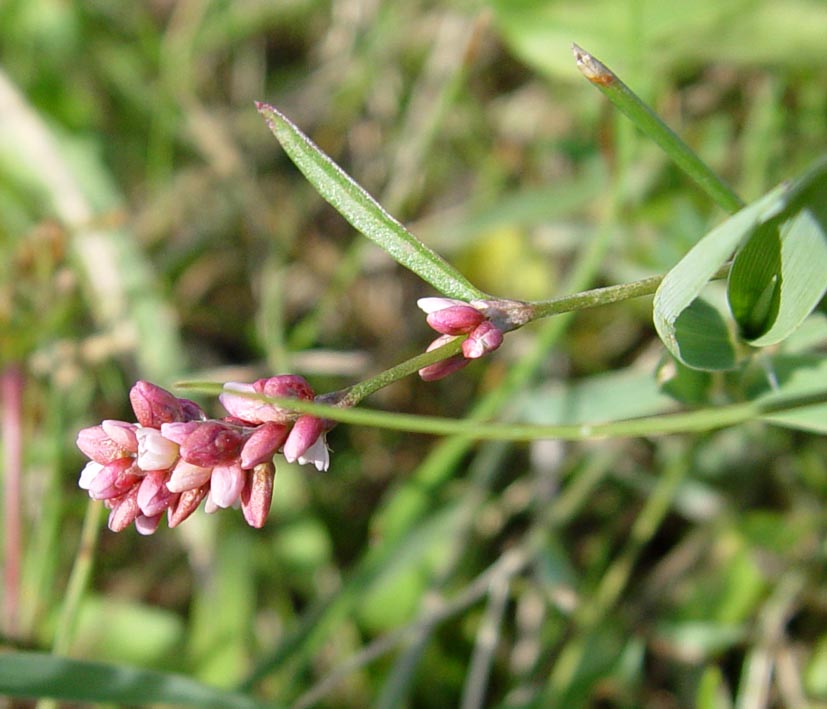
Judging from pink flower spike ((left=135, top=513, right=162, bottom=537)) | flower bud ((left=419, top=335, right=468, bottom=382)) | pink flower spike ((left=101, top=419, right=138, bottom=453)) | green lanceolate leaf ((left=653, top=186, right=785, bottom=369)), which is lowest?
pink flower spike ((left=135, top=513, right=162, bottom=537))

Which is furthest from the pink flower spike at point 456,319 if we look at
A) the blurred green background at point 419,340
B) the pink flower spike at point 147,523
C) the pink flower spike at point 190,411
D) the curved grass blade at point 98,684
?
the curved grass blade at point 98,684

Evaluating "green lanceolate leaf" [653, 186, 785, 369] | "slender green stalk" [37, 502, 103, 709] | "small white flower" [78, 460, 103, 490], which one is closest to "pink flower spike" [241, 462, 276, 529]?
"small white flower" [78, 460, 103, 490]

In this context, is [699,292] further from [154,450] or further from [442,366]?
[154,450]

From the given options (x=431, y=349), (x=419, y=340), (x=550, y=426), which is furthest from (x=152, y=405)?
(x=419, y=340)

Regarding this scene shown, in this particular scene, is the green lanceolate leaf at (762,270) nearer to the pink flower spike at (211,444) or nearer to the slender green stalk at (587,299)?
the slender green stalk at (587,299)

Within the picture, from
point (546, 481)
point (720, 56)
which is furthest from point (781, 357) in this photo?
point (720, 56)

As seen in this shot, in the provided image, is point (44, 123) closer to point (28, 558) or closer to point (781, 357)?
point (28, 558)

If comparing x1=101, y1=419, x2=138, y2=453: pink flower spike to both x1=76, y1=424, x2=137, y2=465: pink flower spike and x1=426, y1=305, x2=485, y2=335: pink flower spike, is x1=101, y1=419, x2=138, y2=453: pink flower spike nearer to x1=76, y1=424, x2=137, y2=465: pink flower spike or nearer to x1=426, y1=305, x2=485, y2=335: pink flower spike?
x1=76, y1=424, x2=137, y2=465: pink flower spike
